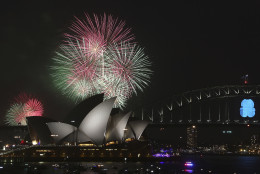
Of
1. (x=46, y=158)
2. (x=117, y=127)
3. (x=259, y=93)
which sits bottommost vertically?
(x=46, y=158)

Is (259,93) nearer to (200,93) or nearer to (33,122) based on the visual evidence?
(200,93)

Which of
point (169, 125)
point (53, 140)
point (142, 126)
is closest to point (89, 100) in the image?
point (53, 140)

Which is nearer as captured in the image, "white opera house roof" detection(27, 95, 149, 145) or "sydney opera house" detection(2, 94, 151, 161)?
"white opera house roof" detection(27, 95, 149, 145)

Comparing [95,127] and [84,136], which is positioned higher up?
[95,127]

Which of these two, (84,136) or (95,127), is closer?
(95,127)

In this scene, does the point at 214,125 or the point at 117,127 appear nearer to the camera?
the point at 117,127

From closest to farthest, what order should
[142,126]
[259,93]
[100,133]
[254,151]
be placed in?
[100,133], [142,126], [259,93], [254,151]

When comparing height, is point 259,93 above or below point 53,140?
above

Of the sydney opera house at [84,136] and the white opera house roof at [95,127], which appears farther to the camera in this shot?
the sydney opera house at [84,136]
